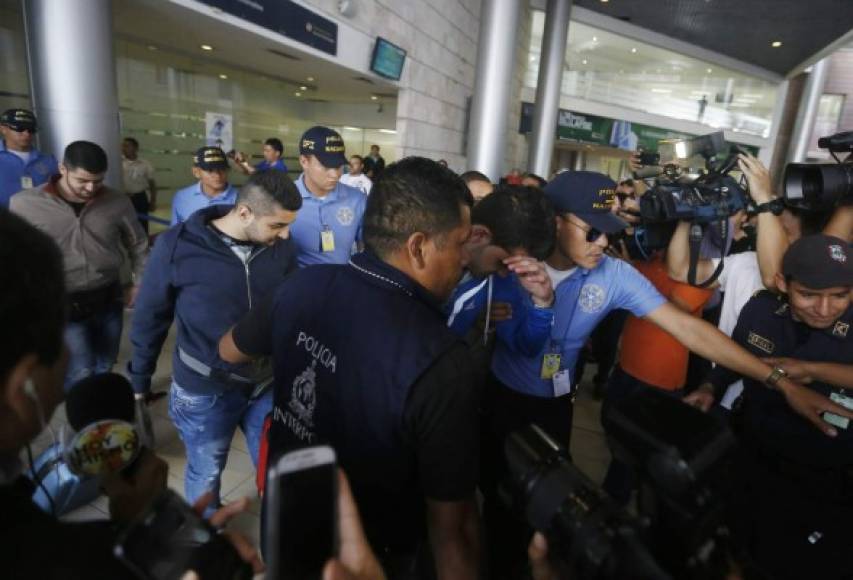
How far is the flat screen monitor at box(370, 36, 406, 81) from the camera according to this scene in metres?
6.75

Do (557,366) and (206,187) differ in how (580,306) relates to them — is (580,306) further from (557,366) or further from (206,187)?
(206,187)

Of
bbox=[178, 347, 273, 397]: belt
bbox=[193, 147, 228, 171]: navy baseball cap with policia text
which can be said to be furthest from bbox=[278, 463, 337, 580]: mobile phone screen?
bbox=[193, 147, 228, 171]: navy baseball cap with policia text

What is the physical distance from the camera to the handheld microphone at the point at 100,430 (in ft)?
3.13

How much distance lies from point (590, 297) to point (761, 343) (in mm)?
631

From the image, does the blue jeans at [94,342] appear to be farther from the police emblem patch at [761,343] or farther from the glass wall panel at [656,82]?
the glass wall panel at [656,82]

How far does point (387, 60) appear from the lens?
6.97 meters

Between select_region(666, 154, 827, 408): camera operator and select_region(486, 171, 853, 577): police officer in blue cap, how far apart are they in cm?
59

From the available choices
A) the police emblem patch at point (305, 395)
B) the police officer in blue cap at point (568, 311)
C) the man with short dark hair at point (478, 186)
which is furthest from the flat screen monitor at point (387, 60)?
the police emblem patch at point (305, 395)

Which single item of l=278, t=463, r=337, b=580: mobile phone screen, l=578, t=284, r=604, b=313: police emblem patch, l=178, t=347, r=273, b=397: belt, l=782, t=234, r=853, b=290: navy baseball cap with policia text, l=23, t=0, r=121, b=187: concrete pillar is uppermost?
l=23, t=0, r=121, b=187: concrete pillar

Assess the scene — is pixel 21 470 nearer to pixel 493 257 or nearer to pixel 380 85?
pixel 493 257

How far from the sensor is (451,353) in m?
0.95

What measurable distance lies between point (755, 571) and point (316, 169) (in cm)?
284

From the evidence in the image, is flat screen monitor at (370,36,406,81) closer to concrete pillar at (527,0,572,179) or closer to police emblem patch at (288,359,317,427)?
concrete pillar at (527,0,572,179)

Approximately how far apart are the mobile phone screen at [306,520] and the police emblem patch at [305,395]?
521mm
